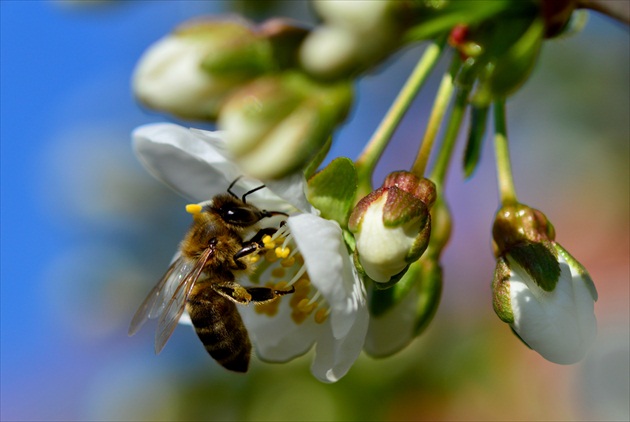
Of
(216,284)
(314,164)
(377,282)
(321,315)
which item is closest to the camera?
(377,282)

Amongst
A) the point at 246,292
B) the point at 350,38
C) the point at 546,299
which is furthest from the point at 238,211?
the point at 350,38

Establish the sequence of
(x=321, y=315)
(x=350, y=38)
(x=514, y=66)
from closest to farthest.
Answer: (x=350, y=38) < (x=514, y=66) < (x=321, y=315)

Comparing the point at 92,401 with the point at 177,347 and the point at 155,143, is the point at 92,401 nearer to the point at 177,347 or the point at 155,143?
the point at 177,347

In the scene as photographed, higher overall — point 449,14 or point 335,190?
point 449,14

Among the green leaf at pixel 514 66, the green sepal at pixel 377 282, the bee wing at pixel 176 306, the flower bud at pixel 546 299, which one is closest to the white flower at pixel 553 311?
the flower bud at pixel 546 299

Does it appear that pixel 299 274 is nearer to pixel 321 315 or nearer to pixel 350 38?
pixel 321 315

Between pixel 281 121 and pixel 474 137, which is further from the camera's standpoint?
pixel 474 137

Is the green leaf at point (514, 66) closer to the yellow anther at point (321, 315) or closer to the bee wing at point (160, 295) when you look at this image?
the yellow anther at point (321, 315)
